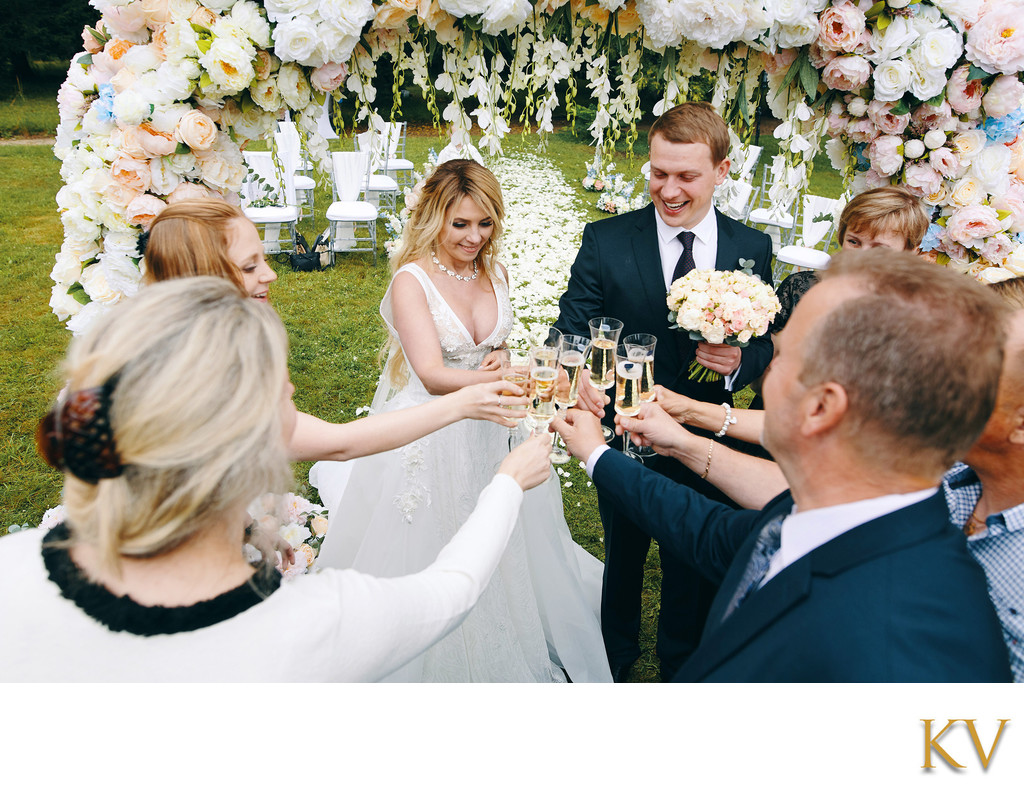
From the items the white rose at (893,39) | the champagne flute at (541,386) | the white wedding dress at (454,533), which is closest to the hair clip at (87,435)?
the champagne flute at (541,386)

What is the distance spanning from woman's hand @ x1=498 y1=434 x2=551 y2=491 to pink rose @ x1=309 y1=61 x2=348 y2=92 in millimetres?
1871

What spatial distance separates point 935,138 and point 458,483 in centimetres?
291

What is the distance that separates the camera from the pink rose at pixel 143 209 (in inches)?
113

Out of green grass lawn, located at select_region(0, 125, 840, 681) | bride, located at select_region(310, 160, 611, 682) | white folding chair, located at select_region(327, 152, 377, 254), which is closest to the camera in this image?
bride, located at select_region(310, 160, 611, 682)

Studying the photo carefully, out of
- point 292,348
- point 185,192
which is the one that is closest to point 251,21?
point 185,192

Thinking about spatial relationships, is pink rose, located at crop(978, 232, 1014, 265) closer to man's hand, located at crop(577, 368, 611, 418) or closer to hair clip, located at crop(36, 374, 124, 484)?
man's hand, located at crop(577, 368, 611, 418)

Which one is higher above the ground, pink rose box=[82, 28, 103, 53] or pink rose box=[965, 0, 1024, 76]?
pink rose box=[965, 0, 1024, 76]

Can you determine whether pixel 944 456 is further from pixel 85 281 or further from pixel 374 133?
pixel 85 281

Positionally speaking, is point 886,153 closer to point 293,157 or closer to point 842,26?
point 842,26

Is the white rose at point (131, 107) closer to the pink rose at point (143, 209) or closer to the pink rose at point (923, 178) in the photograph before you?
the pink rose at point (143, 209)

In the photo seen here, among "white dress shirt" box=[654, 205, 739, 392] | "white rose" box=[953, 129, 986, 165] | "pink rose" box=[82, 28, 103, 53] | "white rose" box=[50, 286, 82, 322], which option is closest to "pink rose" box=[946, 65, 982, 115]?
"white rose" box=[953, 129, 986, 165]

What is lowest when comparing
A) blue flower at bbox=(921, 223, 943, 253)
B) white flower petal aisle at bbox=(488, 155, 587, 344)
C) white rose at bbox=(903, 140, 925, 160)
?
white flower petal aisle at bbox=(488, 155, 587, 344)

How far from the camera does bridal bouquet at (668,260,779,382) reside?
2920mm

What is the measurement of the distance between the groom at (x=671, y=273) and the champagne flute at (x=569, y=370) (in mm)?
270
